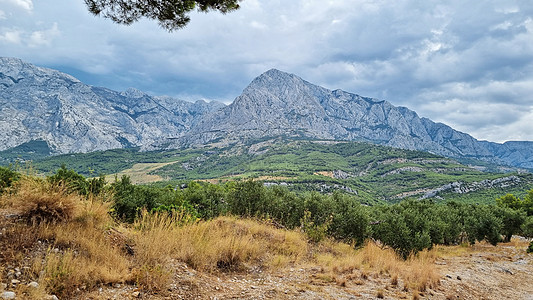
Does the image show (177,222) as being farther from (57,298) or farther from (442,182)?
(442,182)

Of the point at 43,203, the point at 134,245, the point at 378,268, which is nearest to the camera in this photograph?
the point at 43,203

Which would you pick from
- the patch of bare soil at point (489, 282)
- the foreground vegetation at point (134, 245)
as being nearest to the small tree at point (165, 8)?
Answer: the foreground vegetation at point (134, 245)

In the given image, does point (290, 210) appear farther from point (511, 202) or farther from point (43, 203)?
point (511, 202)

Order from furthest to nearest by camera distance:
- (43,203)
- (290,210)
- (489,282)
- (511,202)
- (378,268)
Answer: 1. (511,202)
2. (290,210)
3. (489,282)
4. (378,268)
5. (43,203)

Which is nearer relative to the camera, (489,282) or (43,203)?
(43,203)

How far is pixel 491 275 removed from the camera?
11.3 metres

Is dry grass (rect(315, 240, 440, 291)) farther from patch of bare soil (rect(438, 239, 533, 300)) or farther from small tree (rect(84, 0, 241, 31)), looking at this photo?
small tree (rect(84, 0, 241, 31))

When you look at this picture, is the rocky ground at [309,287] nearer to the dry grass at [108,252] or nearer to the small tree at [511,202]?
the dry grass at [108,252]

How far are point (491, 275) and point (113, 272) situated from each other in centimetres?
1447

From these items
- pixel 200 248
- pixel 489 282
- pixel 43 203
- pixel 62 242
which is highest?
pixel 43 203

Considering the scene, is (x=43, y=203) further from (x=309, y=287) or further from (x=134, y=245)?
(x=309, y=287)

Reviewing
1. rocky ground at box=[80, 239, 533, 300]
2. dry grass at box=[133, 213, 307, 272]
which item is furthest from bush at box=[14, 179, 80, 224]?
rocky ground at box=[80, 239, 533, 300]

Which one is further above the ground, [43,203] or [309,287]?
[43,203]

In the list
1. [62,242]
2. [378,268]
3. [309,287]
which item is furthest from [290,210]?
[62,242]
